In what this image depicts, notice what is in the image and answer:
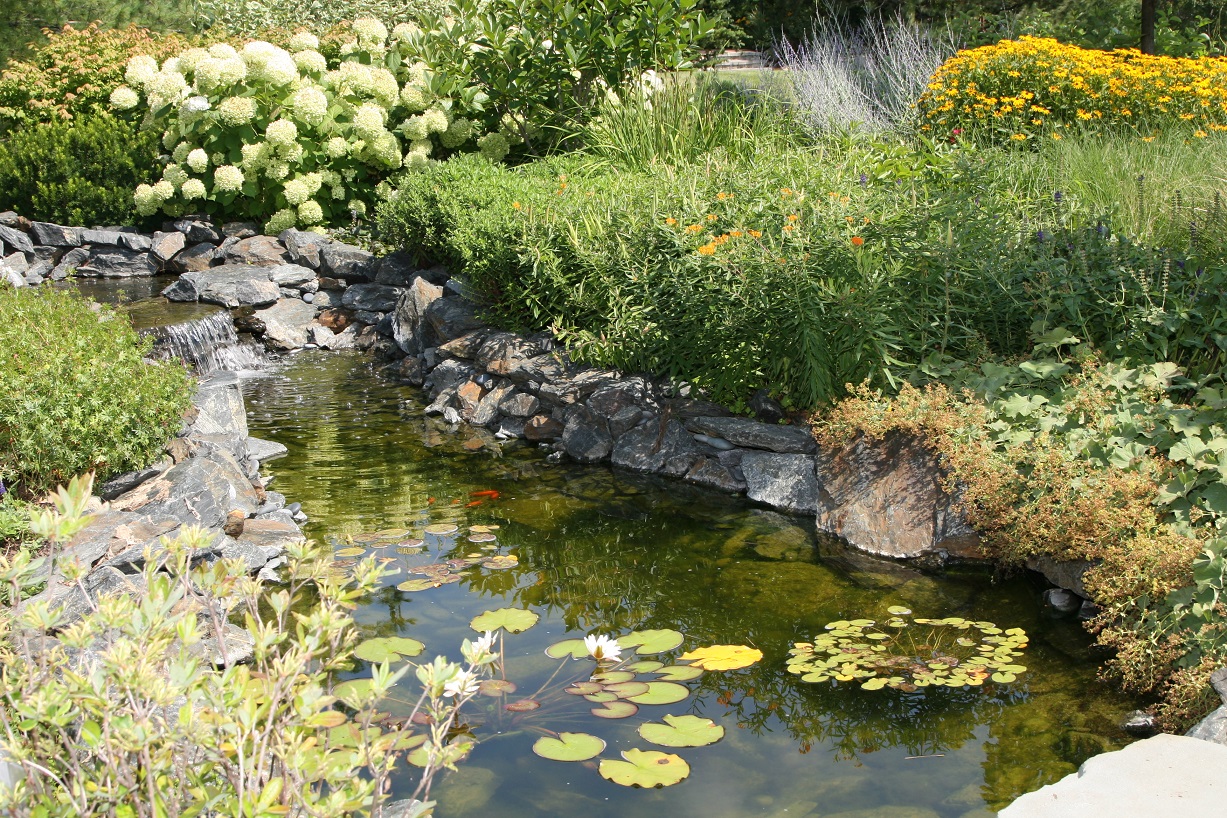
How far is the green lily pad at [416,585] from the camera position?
472 centimetres

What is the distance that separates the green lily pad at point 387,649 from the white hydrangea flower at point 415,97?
8.10 metres

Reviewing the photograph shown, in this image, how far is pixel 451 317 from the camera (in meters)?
8.15

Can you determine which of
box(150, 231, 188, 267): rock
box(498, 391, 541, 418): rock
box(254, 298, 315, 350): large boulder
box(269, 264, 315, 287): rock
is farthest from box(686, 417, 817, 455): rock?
box(150, 231, 188, 267): rock

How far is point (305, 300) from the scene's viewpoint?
10.0 metres

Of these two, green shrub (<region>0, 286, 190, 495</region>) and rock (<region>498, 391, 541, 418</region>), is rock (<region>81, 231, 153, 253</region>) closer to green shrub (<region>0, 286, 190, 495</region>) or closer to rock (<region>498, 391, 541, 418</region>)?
rock (<region>498, 391, 541, 418</region>)

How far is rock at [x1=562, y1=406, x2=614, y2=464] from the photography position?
6605 mm

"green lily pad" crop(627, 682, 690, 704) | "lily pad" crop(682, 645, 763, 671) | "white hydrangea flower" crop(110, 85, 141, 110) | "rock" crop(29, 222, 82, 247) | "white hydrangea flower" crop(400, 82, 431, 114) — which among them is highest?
"white hydrangea flower" crop(110, 85, 141, 110)

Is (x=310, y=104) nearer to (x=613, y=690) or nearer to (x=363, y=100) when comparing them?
(x=363, y=100)

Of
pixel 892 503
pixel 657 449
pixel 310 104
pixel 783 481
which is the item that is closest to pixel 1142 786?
pixel 892 503

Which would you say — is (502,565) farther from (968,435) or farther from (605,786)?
(968,435)

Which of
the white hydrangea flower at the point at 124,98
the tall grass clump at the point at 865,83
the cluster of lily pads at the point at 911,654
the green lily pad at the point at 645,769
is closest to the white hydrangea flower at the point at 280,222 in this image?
the white hydrangea flower at the point at 124,98

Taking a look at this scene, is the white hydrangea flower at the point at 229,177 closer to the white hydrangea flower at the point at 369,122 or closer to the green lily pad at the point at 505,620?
the white hydrangea flower at the point at 369,122

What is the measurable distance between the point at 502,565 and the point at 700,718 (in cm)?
163

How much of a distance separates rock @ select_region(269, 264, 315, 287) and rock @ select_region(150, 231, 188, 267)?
4.79ft
